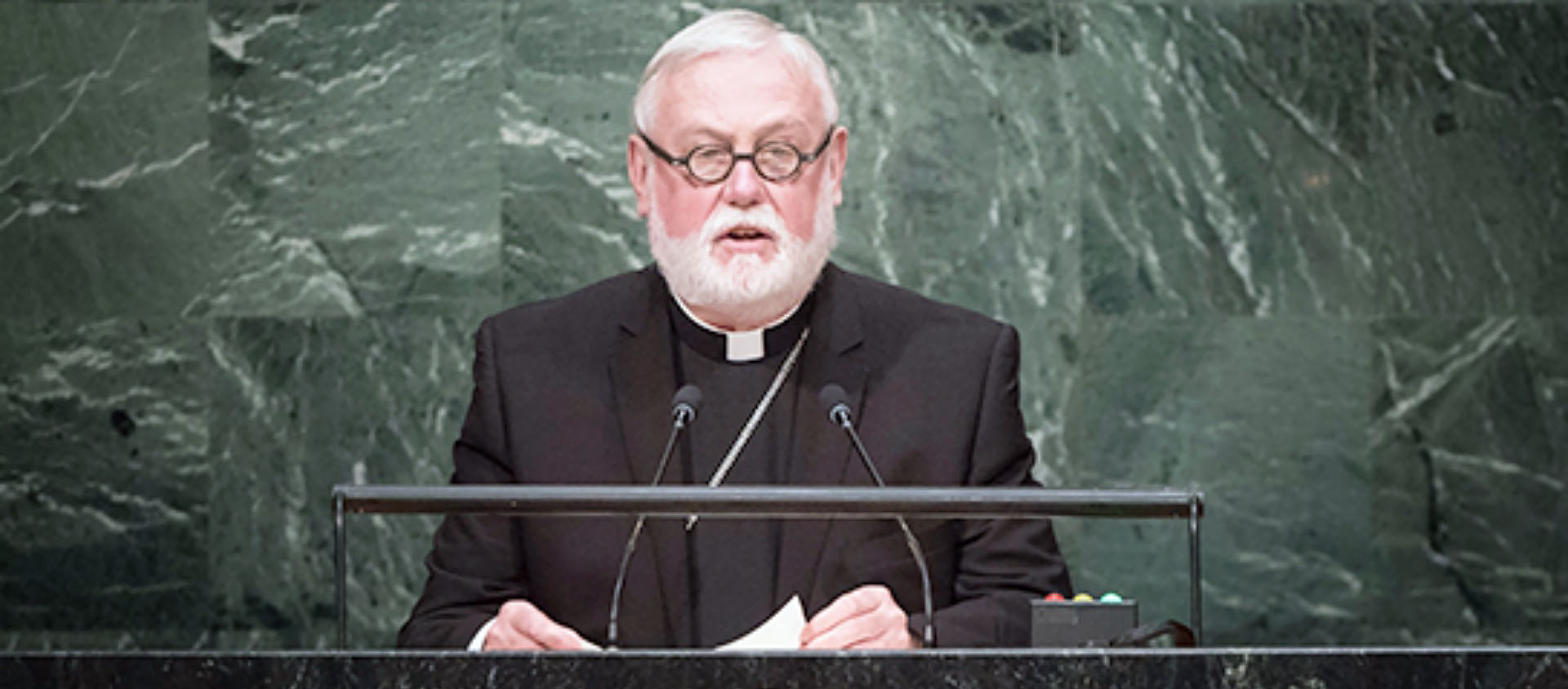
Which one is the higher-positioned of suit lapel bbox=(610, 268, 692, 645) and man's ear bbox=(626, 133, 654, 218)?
man's ear bbox=(626, 133, 654, 218)

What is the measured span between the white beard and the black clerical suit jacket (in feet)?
0.36

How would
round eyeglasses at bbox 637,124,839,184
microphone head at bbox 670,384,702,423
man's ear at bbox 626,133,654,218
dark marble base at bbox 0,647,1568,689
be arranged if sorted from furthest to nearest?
man's ear at bbox 626,133,654,218, round eyeglasses at bbox 637,124,839,184, microphone head at bbox 670,384,702,423, dark marble base at bbox 0,647,1568,689

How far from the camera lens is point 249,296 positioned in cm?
477

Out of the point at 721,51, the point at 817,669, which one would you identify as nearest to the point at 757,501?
the point at 817,669

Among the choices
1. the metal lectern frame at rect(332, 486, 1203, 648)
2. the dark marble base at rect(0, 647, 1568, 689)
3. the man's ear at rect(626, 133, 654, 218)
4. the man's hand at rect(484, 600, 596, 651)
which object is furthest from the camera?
the man's ear at rect(626, 133, 654, 218)

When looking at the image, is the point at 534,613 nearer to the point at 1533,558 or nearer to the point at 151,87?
the point at 151,87

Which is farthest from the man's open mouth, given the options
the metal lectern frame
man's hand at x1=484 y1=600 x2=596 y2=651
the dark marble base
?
the dark marble base

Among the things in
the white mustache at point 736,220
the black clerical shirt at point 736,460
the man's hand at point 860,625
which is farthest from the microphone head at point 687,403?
the white mustache at point 736,220

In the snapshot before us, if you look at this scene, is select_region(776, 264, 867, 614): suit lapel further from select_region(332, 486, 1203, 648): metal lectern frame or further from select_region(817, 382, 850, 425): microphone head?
select_region(332, 486, 1203, 648): metal lectern frame

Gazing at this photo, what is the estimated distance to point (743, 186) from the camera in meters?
3.29

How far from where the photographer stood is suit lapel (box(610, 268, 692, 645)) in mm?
3242

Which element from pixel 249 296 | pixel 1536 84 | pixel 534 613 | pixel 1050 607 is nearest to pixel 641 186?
pixel 534 613

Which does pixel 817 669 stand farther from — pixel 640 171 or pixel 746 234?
pixel 640 171

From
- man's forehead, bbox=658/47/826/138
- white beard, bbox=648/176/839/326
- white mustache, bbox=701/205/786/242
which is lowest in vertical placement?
white beard, bbox=648/176/839/326
